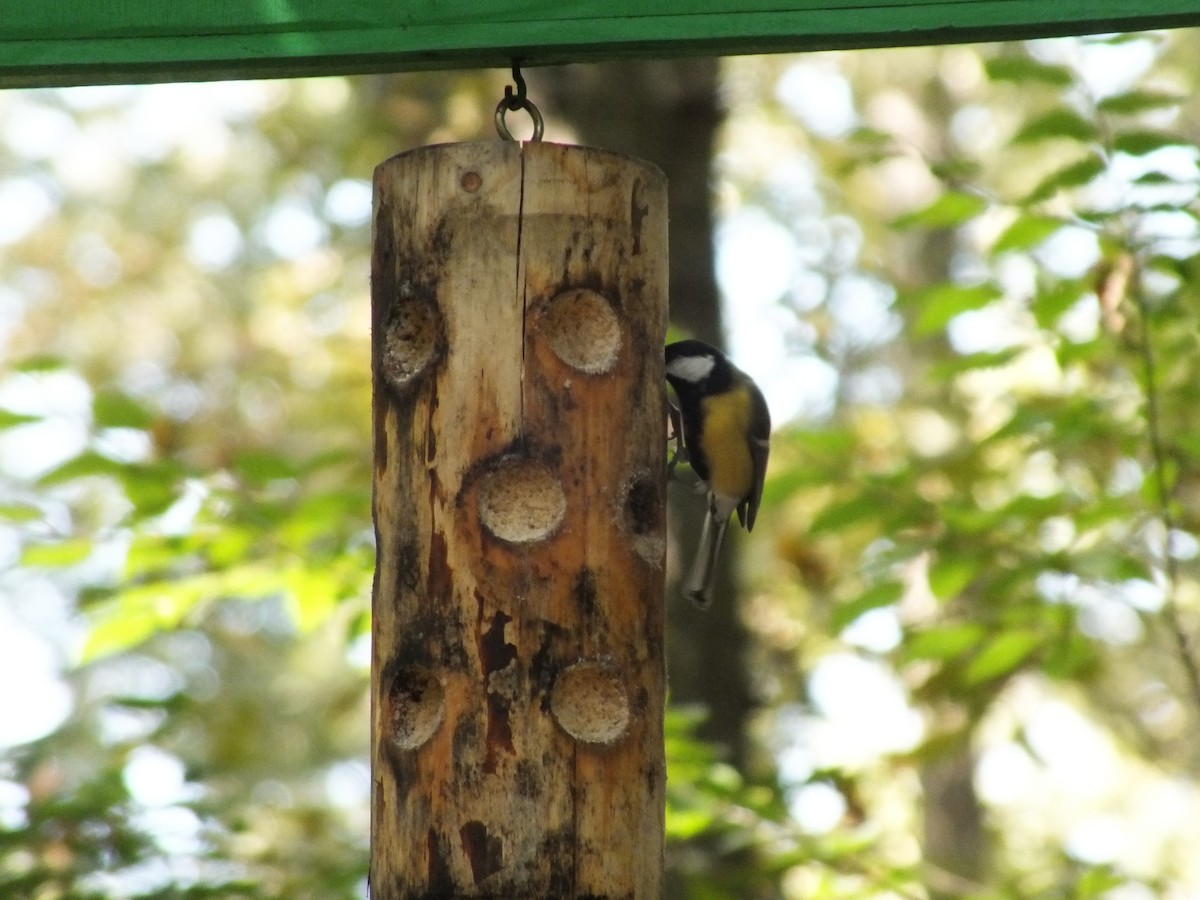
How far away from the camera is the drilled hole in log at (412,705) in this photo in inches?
85.2

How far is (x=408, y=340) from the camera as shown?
2.30 meters

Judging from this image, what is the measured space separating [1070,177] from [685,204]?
2644 mm

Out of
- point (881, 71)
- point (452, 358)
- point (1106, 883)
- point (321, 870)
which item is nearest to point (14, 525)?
point (321, 870)

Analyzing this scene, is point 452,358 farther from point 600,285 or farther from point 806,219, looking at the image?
point 806,219

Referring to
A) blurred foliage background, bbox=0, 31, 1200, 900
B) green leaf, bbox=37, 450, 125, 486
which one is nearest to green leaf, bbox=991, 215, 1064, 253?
blurred foliage background, bbox=0, 31, 1200, 900

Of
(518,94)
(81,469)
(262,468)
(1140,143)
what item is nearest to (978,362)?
(1140,143)

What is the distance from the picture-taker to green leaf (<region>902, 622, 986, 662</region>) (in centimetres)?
361

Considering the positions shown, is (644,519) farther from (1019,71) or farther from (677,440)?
(1019,71)

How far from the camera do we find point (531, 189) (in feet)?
7.36

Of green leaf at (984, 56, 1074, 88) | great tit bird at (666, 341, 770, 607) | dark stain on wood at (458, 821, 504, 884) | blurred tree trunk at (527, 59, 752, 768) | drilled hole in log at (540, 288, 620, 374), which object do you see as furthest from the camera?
blurred tree trunk at (527, 59, 752, 768)

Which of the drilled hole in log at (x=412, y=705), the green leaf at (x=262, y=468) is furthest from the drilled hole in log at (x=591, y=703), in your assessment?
the green leaf at (x=262, y=468)

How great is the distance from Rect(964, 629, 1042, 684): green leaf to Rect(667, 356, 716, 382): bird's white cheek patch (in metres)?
1.01

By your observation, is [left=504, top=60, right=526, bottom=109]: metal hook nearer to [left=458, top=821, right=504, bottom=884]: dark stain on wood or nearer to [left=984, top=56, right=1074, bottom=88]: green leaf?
[left=458, top=821, right=504, bottom=884]: dark stain on wood

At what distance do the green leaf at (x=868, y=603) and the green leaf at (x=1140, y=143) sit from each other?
115 centimetres
